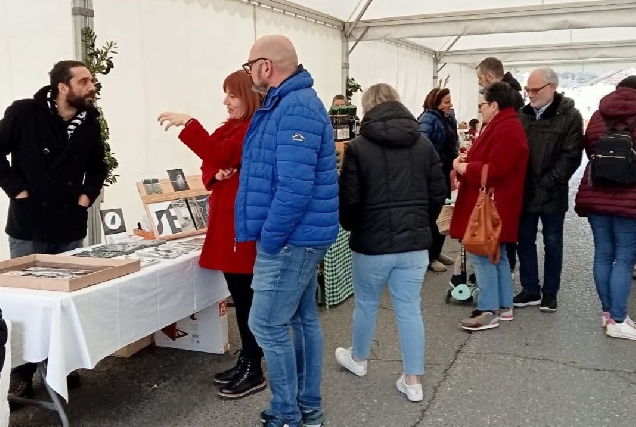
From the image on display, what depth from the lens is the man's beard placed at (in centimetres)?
276

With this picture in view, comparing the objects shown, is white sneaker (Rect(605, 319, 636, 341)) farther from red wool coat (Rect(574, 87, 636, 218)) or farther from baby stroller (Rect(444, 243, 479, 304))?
baby stroller (Rect(444, 243, 479, 304))

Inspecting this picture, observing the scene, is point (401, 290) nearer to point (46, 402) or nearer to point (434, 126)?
point (46, 402)

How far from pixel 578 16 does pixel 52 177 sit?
238 inches

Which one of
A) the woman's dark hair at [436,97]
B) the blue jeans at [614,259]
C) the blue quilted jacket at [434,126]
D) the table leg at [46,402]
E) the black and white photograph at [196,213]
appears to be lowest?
the table leg at [46,402]

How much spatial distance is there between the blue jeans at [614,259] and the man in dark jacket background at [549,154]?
0.28 m

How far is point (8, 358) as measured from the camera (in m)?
1.98

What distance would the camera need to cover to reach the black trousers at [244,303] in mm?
2709

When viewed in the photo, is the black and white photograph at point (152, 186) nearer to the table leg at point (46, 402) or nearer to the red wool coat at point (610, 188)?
the table leg at point (46, 402)

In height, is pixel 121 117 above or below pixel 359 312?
above

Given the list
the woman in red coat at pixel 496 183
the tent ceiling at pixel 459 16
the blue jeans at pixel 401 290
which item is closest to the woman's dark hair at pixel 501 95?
the woman in red coat at pixel 496 183

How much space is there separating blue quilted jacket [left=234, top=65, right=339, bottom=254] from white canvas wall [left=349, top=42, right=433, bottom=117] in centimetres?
594

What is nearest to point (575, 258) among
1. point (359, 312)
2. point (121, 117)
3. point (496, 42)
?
point (359, 312)

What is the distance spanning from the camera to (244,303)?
276 centimetres

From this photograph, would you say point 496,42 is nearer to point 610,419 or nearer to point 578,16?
point 578,16
